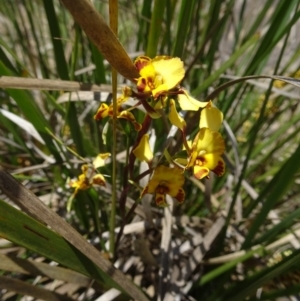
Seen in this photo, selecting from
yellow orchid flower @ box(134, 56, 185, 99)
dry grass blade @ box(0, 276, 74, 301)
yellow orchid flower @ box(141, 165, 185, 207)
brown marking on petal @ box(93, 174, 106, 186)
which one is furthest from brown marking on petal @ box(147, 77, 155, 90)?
dry grass blade @ box(0, 276, 74, 301)

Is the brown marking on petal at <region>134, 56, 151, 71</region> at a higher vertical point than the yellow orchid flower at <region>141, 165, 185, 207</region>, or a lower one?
higher

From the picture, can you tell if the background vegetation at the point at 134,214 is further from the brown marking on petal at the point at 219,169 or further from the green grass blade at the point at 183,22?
the brown marking on petal at the point at 219,169

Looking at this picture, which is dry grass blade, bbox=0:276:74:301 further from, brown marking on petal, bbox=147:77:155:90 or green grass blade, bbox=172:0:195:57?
green grass blade, bbox=172:0:195:57

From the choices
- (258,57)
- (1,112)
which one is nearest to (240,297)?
(258,57)

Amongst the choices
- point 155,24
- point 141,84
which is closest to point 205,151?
point 141,84

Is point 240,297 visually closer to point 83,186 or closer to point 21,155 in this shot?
point 83,186

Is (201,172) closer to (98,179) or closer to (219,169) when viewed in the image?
(219,169)
